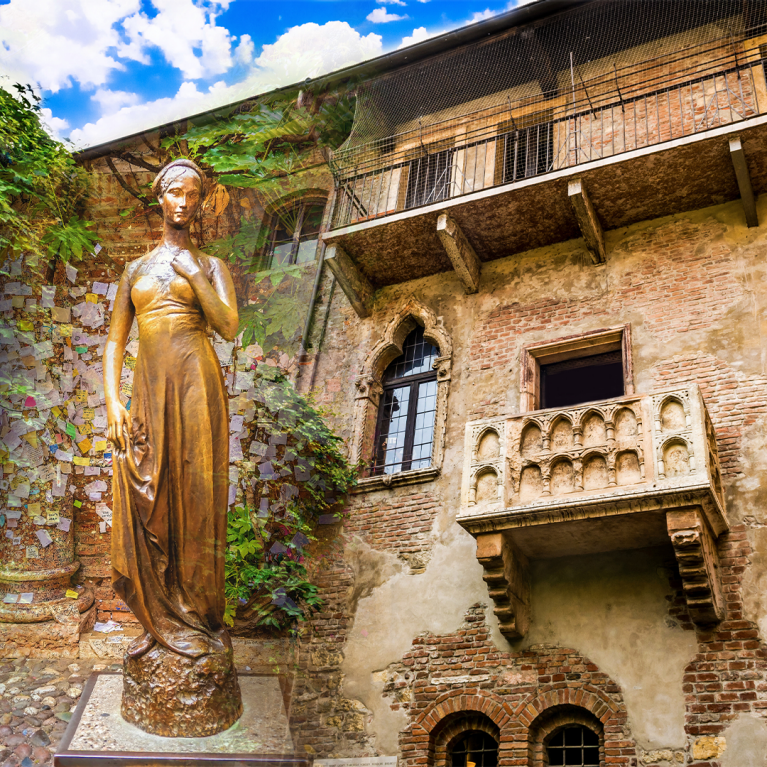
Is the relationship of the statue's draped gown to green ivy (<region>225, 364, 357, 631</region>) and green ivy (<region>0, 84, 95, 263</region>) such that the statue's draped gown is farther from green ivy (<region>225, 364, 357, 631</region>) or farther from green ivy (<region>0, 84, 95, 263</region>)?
green ivy (<region>0, 84, 95, 263</region>)

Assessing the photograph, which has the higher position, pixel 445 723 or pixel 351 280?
pixel 351 280

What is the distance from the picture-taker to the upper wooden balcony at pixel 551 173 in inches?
336

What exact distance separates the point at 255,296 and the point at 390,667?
3710mm

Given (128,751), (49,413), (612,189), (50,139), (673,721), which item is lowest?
(128,751)

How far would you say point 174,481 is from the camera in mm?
6027

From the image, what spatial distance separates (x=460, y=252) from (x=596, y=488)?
11.2 ft

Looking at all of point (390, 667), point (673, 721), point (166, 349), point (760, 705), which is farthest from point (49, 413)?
point (760, 705)

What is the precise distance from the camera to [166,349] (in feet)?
20.1

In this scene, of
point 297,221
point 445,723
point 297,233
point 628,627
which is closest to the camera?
point 628,627

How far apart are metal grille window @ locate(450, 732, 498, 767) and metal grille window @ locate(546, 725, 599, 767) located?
1.60 ft

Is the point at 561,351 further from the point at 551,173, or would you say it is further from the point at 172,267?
the point at 172,267

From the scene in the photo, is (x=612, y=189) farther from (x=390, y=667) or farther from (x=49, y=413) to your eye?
(x=49, y=413)

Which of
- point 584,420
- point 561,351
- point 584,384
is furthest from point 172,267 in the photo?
point 584,384

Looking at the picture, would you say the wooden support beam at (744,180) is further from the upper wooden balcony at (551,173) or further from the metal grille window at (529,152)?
the metal grille window at (529,152)
